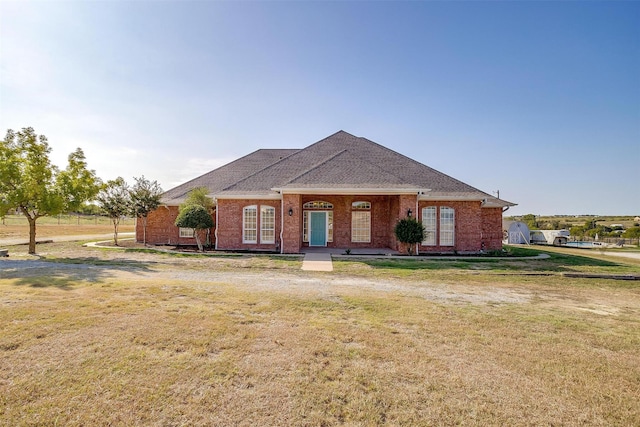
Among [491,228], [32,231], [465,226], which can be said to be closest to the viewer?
[32,231]

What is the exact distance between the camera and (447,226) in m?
16.8

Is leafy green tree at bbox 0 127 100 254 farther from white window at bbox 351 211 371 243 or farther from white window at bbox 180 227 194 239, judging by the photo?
white window at bbox 351 211 371 243

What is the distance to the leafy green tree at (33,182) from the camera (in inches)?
518

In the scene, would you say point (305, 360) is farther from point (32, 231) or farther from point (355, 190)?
point (32, 231)

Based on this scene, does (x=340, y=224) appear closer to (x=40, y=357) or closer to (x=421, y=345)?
(x=421, y=345)

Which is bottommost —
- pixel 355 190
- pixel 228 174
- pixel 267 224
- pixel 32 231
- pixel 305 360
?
pixel 305 360

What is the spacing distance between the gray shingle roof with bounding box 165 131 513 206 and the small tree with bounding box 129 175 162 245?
1.08 m

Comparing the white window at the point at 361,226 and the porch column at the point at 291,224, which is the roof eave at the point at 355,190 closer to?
the porch column at the point at 291,224

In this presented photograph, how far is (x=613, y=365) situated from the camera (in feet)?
13.3

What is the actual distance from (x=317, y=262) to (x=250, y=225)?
5793mm

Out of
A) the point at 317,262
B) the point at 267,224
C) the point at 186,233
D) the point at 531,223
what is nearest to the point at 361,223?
the point at 267,224

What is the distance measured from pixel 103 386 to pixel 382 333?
382 centimetres

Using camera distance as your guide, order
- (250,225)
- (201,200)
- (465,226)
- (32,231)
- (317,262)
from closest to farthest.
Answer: (317,262) < (32,231) < (465,226) < (250,225) < (201,200)

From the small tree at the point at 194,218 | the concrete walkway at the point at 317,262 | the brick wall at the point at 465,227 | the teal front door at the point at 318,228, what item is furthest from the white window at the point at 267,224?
the brick wall at the point at 465,227
